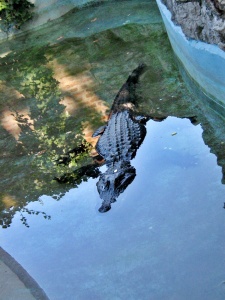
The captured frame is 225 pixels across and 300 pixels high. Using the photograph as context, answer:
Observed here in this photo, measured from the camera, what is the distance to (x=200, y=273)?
3516 mm

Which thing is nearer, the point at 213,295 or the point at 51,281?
the point at 213,295

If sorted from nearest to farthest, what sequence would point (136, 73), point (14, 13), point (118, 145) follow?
point (118, 145) < point (136, 73) < point (14, 13)

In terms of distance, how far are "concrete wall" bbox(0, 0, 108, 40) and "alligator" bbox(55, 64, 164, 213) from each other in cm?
470

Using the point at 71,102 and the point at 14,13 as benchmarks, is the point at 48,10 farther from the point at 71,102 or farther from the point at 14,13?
the point at 71,102

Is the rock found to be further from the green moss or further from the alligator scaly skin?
the green moss

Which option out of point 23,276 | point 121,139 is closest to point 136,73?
point 121,139

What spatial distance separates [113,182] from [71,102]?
2251 mm

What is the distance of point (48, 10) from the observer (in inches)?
417

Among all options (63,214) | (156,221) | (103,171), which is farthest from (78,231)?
(103,171)

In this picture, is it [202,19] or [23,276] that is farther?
[202,19]

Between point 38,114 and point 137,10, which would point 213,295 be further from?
point 137,10

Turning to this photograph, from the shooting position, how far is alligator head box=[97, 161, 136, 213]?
15.3ft

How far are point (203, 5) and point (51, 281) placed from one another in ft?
10.1

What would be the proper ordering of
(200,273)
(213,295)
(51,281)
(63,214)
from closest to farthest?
(213,295)
(200,273)
(51,281)
(63,214)
